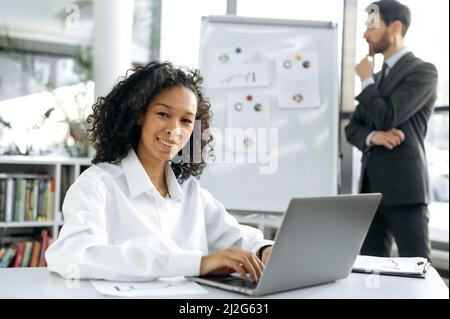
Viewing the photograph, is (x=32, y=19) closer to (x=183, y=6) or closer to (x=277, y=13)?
(x=183, y=6)

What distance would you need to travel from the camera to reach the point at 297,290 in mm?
1090

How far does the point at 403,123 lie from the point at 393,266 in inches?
51.5

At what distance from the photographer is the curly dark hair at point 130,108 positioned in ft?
4.69

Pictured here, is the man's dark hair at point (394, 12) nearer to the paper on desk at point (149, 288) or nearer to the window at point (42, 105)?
the paper on desk at point (149, 288)

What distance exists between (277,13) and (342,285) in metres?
2.81

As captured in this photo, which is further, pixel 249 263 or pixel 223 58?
pixel 223 58

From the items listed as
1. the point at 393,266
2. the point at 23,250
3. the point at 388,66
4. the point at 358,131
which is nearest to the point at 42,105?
the point at 23,250

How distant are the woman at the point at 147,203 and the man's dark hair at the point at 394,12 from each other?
1347mm

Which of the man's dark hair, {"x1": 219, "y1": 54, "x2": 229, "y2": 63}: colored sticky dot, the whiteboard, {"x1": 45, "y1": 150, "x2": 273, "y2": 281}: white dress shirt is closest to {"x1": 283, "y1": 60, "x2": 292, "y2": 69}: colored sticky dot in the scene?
the whiteboard

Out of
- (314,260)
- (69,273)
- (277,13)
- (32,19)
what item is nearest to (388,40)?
(277,13)

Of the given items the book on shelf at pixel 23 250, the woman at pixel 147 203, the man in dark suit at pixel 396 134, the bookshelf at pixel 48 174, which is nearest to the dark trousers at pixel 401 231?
the man in dark suit at pixel 396 134

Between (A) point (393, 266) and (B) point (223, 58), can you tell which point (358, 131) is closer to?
(B) point (223, 58)

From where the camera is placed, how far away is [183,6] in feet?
15.2

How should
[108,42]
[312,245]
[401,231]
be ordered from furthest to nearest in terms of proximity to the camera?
[108,42] < [401,231] < [312,245]
